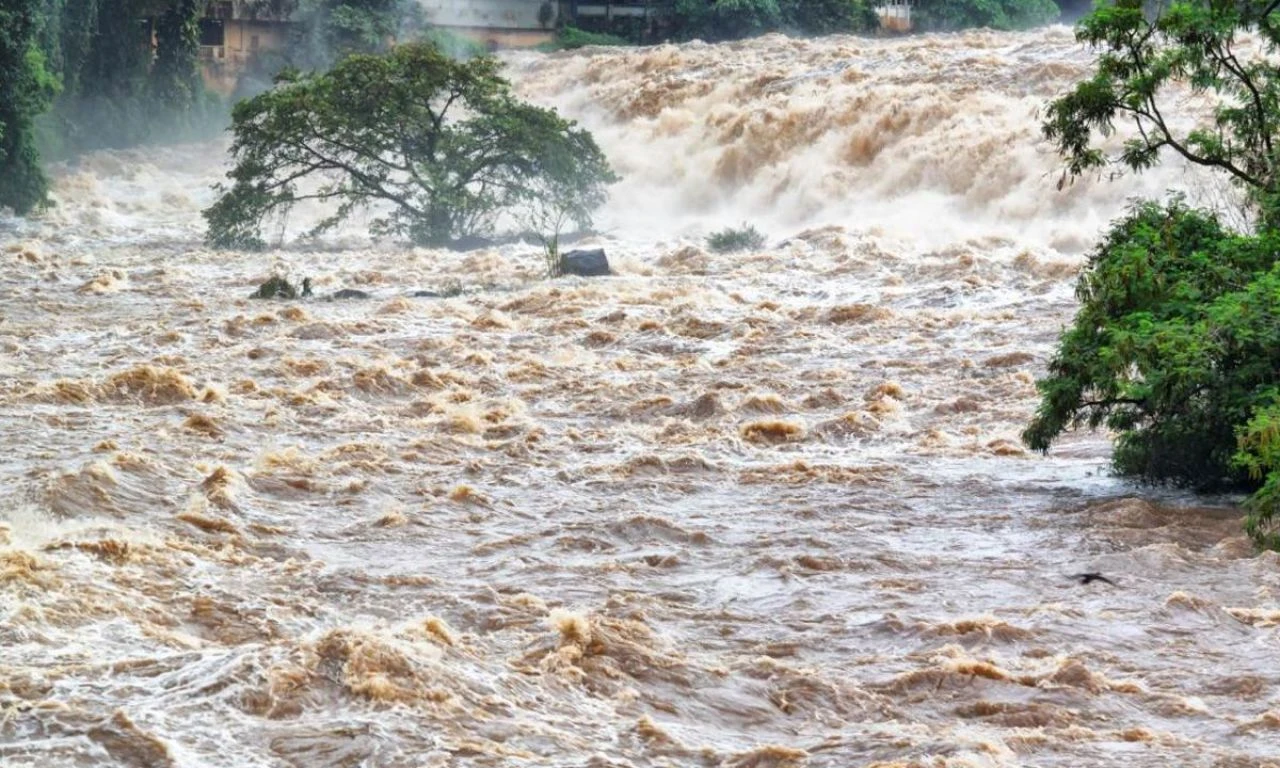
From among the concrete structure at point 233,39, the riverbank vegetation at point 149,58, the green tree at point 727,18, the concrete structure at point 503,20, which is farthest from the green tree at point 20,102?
the green tree at point 727,18

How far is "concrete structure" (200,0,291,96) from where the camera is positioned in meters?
50.0

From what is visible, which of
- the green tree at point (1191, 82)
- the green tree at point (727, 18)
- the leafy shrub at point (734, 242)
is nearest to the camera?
the green tree at point (1191, 82)

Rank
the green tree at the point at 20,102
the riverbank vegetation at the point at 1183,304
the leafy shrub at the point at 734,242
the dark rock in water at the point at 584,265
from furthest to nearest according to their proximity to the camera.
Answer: the green tree at the point at 20,102, the leafy shrub at the point at 734,242, the dark rock in water at the point at 584,265, the riverbank vegetation at the point at 1183,304

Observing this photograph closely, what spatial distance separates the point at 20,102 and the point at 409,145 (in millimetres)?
6701

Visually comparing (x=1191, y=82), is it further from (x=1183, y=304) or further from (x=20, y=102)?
(x=20, y=102)

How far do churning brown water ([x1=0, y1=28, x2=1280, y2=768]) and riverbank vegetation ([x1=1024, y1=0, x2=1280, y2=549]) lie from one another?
0.46 meters

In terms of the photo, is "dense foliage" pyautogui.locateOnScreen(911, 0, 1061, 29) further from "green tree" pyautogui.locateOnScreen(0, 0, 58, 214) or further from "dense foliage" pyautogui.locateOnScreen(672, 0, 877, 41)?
"green tree" pyautogui.locateOnScreen(0, 0, 58, 214)

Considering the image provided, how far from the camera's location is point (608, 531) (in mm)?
11359

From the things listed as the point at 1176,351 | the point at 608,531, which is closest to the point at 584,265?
the point at 608,531

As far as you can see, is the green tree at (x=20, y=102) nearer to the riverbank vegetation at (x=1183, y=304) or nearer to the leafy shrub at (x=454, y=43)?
the leafy shrub at (x=454, y=43)

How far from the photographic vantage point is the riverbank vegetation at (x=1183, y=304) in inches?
434

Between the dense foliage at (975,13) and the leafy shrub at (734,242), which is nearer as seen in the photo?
the leafy shrub at (734,242)

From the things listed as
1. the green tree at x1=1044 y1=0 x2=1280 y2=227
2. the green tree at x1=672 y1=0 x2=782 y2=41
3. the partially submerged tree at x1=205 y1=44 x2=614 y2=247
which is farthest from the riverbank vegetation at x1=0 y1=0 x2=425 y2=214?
the green tree at x1=1044 y1=0 x2=1280 y2=227

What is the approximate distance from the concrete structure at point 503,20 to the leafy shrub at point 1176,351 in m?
42.1
